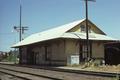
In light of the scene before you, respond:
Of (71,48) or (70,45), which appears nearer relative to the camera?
(70,45)

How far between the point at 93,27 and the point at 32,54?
1324 cm

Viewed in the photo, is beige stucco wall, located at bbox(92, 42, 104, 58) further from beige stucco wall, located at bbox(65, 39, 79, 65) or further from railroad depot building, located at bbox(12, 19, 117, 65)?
beige stucco wall, located at bbox(65, 39, 79, 65)

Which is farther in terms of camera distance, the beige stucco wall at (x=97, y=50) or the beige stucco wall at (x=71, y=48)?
the beige stucco wall at (x=97, y=50)

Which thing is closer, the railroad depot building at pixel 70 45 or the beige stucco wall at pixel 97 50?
the railroad depot building at pixel 70 45

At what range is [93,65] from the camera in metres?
34.0

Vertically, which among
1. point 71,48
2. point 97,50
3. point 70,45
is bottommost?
point 97,50

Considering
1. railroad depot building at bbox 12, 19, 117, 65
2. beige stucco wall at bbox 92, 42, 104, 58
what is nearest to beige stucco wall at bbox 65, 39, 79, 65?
railroad depot building at bbox 12, 19, 117, 65

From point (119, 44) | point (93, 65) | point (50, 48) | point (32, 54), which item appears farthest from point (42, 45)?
point (119, 44)

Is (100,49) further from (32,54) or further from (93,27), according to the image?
(32,54)

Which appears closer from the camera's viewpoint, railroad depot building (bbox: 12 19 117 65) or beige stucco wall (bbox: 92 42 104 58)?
railroad depot building (bbox: 12 19 117 65)

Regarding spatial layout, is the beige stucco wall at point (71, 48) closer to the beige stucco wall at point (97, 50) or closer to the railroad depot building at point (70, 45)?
Answer: the railroad depot building at point (70, 45)

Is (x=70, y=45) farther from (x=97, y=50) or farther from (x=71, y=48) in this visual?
(x=97, y=50)

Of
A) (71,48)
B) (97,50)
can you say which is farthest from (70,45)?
(97,50)

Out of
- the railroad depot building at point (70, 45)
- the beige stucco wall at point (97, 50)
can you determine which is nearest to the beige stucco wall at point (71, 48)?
the railroad depot building at point (70, 45)
